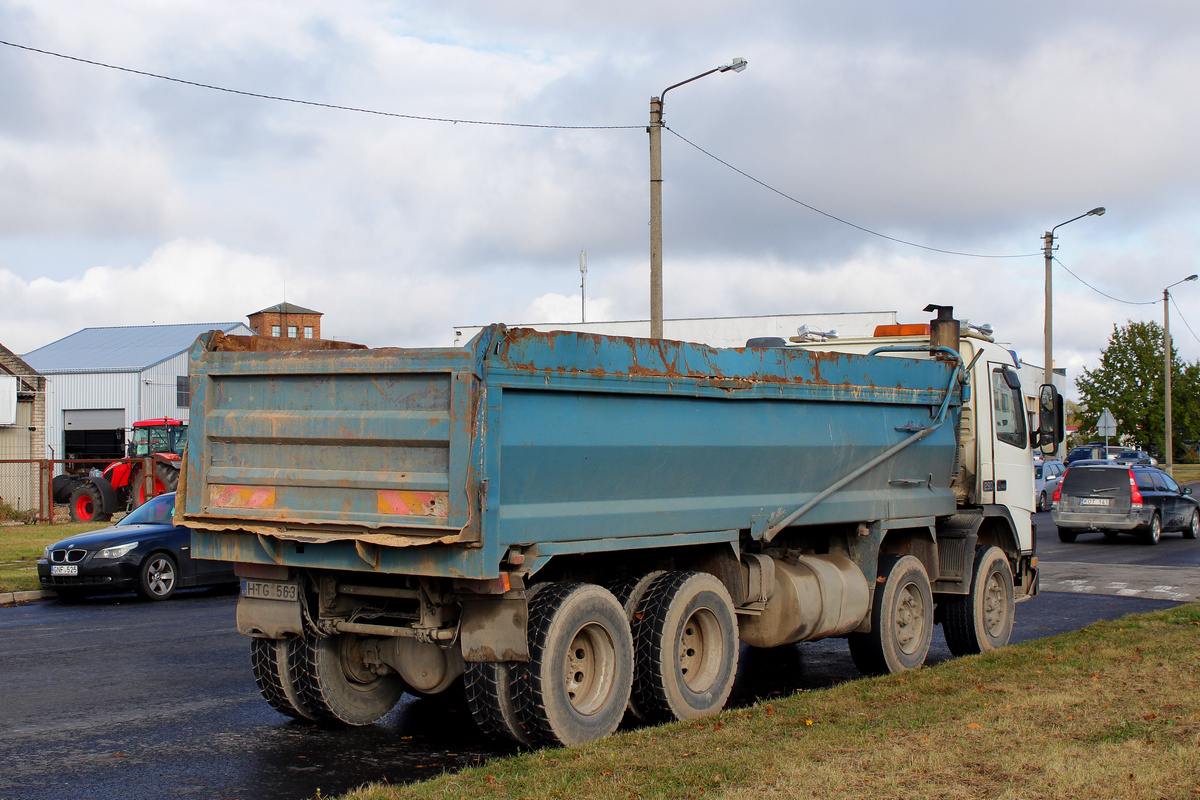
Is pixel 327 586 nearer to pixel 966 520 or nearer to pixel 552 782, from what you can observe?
pixel 552 782

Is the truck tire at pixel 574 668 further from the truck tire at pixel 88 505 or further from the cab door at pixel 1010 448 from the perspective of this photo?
the truck tire at pixel 88 505

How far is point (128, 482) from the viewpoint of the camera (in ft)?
98.5

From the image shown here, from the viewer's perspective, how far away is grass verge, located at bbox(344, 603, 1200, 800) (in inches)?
211

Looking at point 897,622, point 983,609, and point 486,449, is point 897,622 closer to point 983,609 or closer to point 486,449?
point 983,609

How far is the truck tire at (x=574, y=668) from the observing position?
6238 millimetres

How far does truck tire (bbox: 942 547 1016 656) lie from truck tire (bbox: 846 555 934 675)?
1.67ft

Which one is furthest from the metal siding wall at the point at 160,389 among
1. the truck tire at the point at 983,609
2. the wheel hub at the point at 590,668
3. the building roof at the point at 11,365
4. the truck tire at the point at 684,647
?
the wheel hub at the point at 590,668

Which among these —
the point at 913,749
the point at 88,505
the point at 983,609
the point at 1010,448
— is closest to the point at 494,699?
the point at 913,749

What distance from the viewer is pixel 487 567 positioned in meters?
5.83

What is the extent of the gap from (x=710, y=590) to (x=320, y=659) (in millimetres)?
2444

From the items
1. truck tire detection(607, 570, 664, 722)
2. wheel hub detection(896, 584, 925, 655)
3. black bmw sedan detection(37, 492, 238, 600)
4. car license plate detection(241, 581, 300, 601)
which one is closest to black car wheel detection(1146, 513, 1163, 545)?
wheel hub detection(896, 584, 925, 655)

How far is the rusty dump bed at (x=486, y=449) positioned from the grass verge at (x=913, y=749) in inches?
42.8

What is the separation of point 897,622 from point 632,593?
3122 millimetres

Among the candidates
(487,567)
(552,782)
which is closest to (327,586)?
(487,567)
